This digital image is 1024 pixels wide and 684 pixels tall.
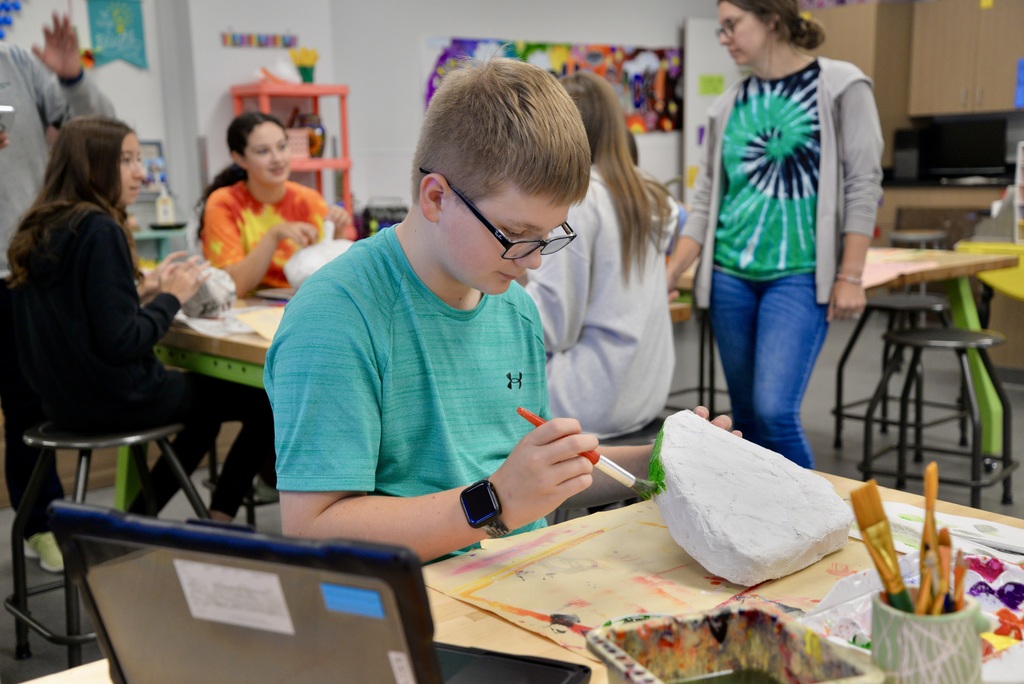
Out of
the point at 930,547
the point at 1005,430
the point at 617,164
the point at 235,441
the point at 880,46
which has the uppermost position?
the point at 880,46

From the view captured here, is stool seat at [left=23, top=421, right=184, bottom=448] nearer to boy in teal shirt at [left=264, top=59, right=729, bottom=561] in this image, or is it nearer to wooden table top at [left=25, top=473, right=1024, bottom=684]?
boy in teal shirt at [left=264, top=59, right=729, bottom=561]

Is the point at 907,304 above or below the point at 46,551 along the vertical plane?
above

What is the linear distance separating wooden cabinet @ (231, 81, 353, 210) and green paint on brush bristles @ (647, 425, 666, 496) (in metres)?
4.19

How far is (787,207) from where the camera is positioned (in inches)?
97.2

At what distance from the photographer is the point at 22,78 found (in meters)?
2.75

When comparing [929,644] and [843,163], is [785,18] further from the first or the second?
[929,644]

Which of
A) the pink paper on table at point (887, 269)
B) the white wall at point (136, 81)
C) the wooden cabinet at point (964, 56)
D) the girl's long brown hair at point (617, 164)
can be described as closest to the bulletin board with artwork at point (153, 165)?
the white wall at point (136, 81)

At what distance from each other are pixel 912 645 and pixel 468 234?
0.62 m

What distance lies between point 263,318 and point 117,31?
10.1 feet

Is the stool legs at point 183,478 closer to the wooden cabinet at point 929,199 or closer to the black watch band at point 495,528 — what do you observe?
the black watch band at point 495,528

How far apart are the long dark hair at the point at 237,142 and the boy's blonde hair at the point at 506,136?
2304 millimetres

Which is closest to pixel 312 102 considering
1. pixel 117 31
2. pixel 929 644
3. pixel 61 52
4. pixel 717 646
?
pixel 117 31

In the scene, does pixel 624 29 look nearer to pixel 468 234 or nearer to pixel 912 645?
pixel 468 234

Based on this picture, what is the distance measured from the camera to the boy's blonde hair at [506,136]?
3.37 ft
